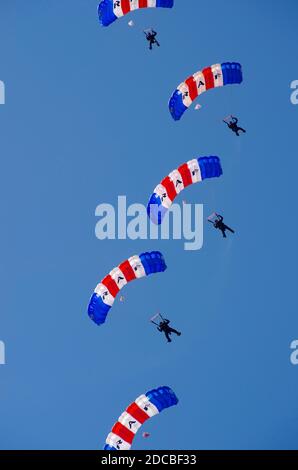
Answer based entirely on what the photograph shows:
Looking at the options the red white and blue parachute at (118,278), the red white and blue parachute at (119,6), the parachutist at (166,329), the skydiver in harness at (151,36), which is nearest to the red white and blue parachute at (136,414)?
the parachutist at (166,329)

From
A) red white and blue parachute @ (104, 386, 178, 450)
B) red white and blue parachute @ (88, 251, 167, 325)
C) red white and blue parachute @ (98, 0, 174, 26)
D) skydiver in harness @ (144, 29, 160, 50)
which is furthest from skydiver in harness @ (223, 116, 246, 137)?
red white and blue parachute @ (104, 386, 178, 450)

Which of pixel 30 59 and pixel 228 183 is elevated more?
pixel 30 59

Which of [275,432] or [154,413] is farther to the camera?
[275,432]

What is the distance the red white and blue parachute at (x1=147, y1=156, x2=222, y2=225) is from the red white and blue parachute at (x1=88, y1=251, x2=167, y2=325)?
48 centimetres

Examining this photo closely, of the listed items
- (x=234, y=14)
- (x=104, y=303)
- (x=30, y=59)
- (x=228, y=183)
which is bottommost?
(x=104, y=303)

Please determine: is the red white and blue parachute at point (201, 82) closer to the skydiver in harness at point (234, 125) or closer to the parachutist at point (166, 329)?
the skydiver in harness at point (234, 125)

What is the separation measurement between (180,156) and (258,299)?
1.68 m

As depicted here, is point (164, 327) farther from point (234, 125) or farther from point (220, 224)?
point (234, 125)

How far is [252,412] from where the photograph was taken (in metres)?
7.16

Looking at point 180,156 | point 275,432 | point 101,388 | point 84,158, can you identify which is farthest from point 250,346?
point 84,158

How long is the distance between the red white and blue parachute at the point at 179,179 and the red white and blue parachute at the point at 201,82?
0.51 m

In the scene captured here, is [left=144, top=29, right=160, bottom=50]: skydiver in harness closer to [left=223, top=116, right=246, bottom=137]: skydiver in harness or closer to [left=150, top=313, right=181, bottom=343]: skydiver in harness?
[left=223, top=116, right=246, bottom=137]: skydiver in harness

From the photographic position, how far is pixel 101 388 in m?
7.00

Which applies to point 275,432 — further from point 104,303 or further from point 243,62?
point 243,62
